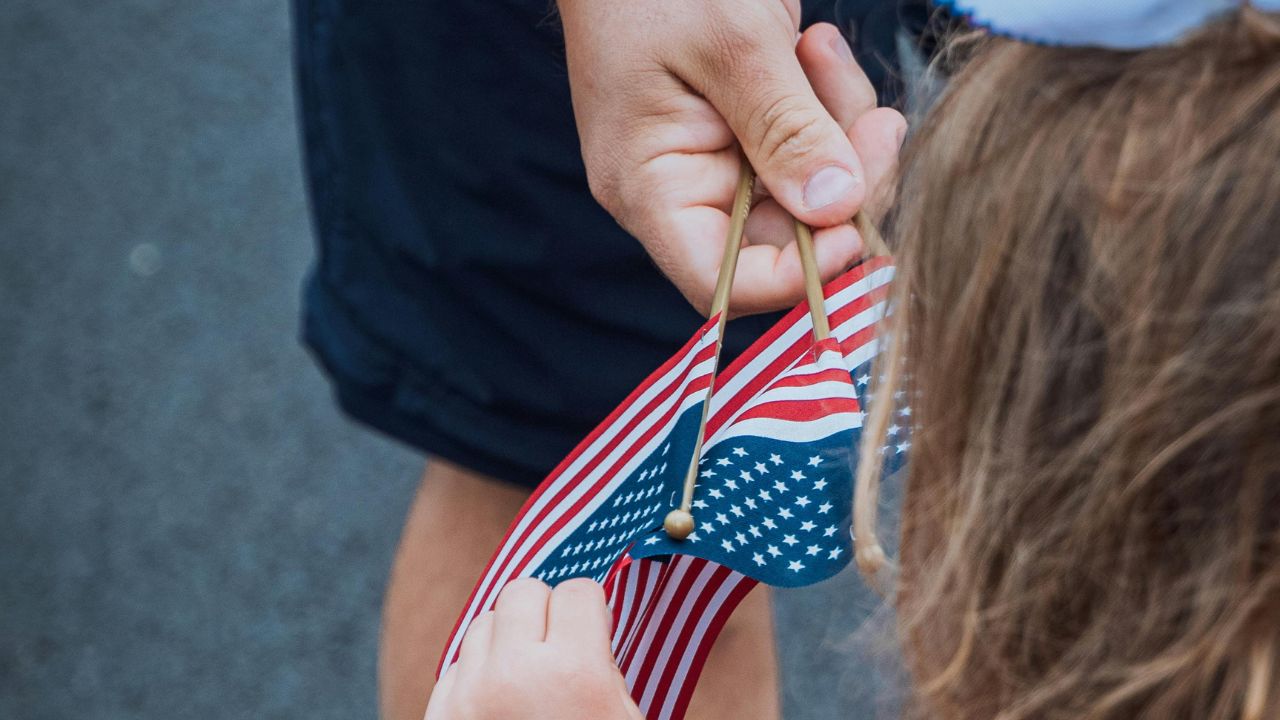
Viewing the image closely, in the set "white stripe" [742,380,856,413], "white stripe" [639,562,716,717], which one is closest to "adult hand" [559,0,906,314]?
"white stripe" [742,380,856,413]

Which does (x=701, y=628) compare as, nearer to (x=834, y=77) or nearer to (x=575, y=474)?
(x=575, y=474)

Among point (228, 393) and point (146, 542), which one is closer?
point (146, 542)

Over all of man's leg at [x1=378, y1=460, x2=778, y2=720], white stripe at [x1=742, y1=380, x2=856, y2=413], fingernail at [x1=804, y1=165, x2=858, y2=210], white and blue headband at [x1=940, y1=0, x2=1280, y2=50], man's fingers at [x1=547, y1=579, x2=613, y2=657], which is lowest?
man's leg at [x1=378, y1=460, x2=778, y2=720]

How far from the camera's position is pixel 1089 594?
71 centimetres

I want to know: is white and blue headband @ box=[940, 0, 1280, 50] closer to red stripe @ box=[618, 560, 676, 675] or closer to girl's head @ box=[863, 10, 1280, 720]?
girl's head @ box=[863, 10, 1280, 720]

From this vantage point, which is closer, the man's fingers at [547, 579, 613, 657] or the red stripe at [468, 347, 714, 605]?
the man's fingers at [547, 579, 613, 657]

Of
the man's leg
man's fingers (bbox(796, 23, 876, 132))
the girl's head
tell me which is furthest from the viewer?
the man's leg

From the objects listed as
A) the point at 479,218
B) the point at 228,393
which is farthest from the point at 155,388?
the point at 479,218

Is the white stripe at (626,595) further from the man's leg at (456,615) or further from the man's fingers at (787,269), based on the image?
the man's leg at (456,615)

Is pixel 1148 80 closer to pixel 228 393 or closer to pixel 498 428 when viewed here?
pixel 498 428

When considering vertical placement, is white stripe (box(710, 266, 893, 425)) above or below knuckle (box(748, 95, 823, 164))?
below

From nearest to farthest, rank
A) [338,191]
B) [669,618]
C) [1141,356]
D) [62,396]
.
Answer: [1141,356] < [669,618] < [338,191] < [62,396]

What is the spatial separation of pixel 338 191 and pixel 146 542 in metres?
1.00

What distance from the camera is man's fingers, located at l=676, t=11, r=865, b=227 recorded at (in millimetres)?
999
